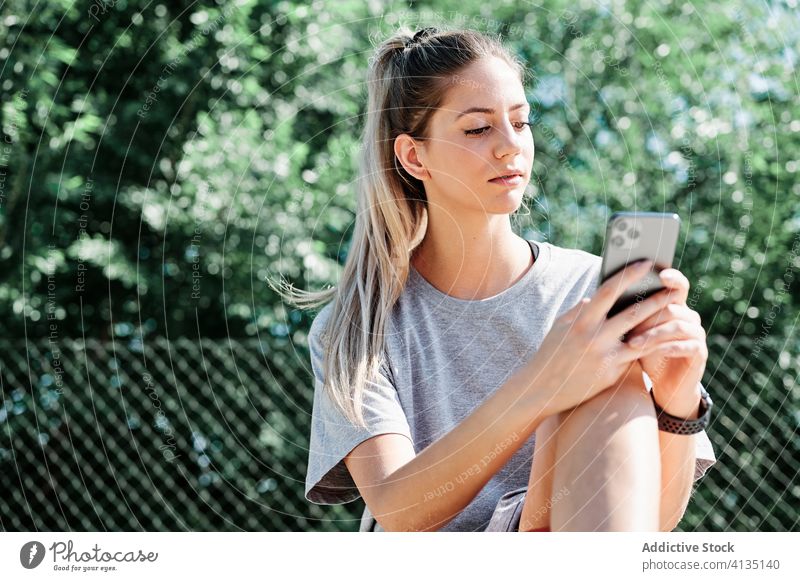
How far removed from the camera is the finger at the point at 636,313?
1192mm

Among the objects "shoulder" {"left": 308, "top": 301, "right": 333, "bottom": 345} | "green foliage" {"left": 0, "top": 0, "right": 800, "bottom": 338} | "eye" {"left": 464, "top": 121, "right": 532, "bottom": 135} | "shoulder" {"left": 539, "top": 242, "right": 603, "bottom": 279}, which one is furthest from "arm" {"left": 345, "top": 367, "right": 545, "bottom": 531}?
"green foliage" {"left": 0, "top": 0, "right": 800, "bottom": 338}

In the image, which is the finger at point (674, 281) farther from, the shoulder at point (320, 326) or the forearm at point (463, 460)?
the shoulder at point (320, 326)

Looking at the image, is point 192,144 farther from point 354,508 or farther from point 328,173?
point 354,508

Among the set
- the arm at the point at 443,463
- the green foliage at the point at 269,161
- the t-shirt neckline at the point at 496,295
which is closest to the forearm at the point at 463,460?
the arm at the point at 443,463

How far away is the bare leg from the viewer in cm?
109

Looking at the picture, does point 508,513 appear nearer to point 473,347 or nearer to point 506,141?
point 473,347

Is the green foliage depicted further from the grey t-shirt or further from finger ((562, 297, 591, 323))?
finger ((562, 297, 591, 323))

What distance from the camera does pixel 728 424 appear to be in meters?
2.86

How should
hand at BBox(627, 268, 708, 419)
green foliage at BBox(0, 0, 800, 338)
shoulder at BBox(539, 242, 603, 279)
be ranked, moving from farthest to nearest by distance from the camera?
green foliage at BBox(0, 0, 800, 338) → shoulder at BBox(539, 242, 603, 279) → hand at BBox(627, 268, 708, 419)

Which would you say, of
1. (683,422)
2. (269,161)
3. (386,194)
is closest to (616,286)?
(683,422)
